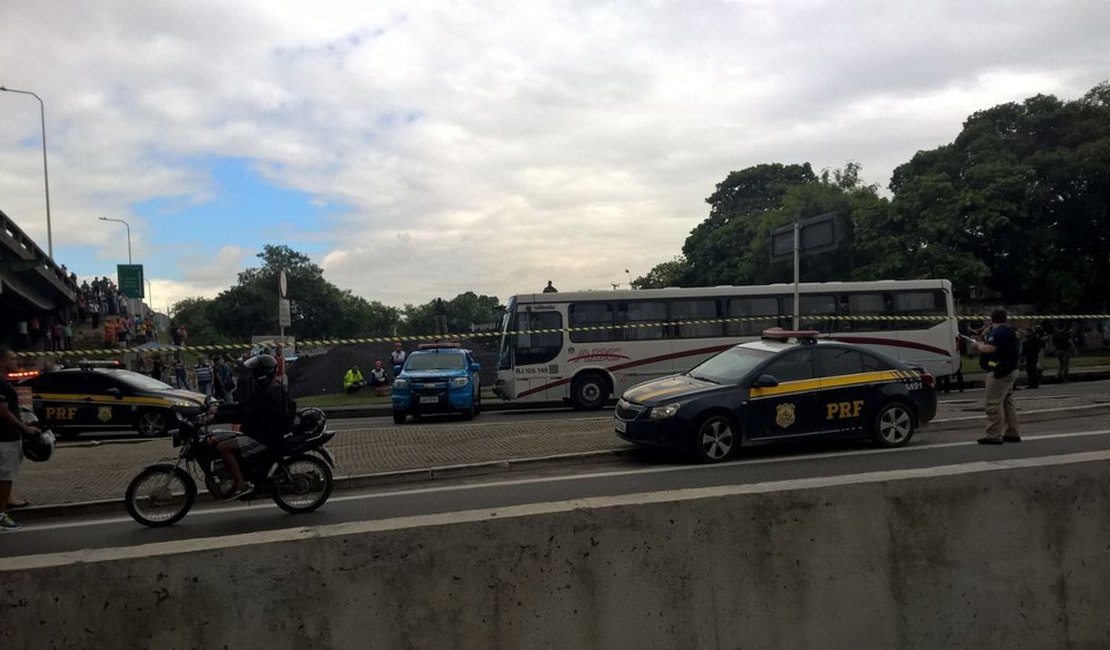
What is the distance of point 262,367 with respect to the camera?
7633 mm

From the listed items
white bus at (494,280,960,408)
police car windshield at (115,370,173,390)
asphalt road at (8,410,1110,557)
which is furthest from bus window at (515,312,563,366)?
asphalt road at (8,410,1110,557)

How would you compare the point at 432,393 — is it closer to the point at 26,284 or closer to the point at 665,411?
the point at 665,411

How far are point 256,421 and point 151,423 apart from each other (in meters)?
9.52

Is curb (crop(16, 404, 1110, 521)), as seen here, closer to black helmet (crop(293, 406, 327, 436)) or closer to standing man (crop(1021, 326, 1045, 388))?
black helmet (crop(293, 406, 327, 436))

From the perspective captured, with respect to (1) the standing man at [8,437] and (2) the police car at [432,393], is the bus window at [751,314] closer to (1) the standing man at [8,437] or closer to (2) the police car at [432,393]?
(2) the police car at [432,393]

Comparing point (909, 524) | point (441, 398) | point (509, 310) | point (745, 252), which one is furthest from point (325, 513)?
point (745, 252)

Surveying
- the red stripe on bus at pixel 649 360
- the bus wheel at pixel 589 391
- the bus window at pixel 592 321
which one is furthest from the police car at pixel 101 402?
the bus window at pixel 592 321

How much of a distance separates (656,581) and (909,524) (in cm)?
122

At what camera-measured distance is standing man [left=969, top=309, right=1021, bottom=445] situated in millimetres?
9609

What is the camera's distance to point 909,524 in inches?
144

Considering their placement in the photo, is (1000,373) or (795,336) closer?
(1000,373)

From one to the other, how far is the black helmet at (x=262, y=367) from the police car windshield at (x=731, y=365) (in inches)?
213

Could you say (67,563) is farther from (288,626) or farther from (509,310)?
(509,310)

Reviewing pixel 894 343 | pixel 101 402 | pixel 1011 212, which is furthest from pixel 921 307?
pixel 101 402
